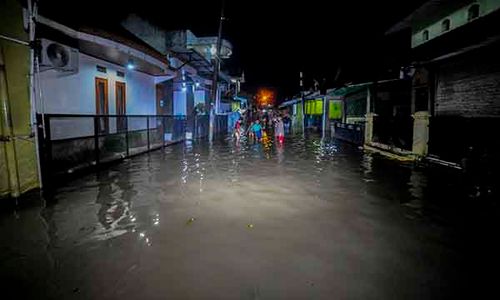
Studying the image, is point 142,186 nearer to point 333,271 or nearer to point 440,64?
point 333,271

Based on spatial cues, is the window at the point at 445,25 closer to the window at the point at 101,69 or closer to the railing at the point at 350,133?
the railing at the point at 350,133

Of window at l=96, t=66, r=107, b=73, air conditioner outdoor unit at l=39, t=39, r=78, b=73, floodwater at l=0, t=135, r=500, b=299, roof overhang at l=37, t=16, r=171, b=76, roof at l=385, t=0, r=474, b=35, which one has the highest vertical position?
roof at l=385, t=0, r=474, b=35

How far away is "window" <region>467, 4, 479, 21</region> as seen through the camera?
1349 centimetres

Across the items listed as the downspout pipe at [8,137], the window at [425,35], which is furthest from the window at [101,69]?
the window at [425,35]

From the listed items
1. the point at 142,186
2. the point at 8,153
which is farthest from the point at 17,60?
the point at 142,186

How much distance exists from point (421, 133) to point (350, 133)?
338 inches

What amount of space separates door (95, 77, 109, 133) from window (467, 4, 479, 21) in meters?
16.2

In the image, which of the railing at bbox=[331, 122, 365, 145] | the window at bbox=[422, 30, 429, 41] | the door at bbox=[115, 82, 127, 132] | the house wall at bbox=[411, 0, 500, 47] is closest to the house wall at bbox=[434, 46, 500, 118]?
the house wall at bbox=[411, 0, 500, 47]

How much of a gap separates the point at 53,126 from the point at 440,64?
52.0ft

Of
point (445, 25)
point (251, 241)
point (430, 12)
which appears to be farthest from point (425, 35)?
point (251, 241)

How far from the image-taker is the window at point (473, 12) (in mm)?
13492

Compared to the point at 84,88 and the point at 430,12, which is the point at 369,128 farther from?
the point at 84,88

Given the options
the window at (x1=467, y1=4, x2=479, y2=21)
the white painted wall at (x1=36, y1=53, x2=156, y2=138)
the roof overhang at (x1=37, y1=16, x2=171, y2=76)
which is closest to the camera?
the roof overhang at (x1=37, y1=16, x2=171, y2=76)

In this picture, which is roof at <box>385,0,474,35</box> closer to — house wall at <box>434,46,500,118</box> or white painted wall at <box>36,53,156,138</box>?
house wall at <box>434,46,500,118</box>
